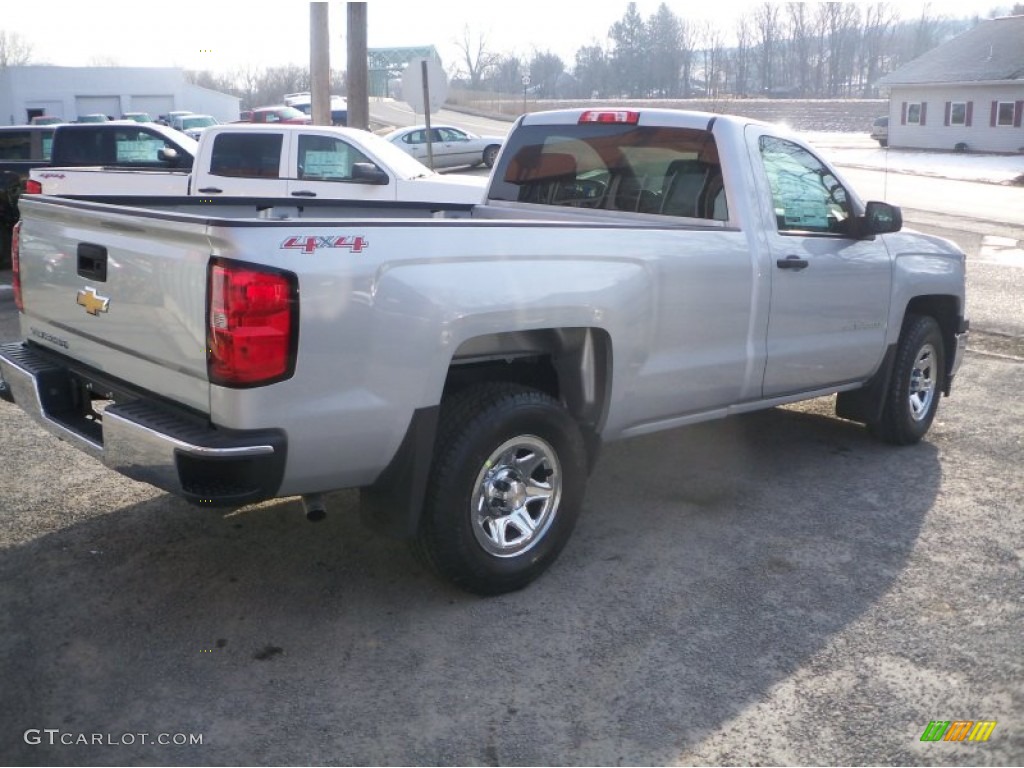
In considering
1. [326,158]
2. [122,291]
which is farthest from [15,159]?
[122,291]

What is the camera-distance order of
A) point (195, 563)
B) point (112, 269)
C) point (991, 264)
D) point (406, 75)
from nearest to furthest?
point (112, 269), point (195, 563), point (991, 264), point (406, 75)

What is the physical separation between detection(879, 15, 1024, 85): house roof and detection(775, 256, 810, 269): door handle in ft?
164

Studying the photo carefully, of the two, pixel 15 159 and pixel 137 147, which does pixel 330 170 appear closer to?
pixel 137 147

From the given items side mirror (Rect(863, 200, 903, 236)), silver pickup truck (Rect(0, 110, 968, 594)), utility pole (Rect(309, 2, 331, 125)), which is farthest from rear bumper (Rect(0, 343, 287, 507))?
utility pole (Rect(309, 2, 331, 125))

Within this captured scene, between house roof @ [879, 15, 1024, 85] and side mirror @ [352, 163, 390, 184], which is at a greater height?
house roof @ [879, 15, 1024, 85]

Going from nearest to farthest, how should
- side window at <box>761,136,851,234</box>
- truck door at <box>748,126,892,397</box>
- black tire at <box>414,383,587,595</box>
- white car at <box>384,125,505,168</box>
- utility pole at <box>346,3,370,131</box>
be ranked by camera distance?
black tire at <box>414,383,587,595</box>
truck door at <box>748,126,892,397</box>
side window at <box>761,136,851,234</box>
utility pole at <box>346,3,370,131</box>
white car at <box>384,125,505,168</box>

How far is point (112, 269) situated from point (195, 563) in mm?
1381

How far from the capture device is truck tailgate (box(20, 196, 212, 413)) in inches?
152

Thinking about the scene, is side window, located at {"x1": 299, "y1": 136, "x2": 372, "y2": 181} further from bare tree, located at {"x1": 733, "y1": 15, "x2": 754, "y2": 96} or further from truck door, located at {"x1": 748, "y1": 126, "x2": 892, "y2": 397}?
bare tree, located at {"x1": 733, "y1": 15, "x2": 754, "y2": 96}

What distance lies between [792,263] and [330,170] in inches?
340

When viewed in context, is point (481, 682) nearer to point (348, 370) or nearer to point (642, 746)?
point (642, 746)

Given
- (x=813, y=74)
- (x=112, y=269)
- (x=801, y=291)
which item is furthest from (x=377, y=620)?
(x=813, y=74)

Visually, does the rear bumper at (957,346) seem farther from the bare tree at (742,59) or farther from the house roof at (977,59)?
the bare tree at (742,59)

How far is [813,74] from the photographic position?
89250 mm
